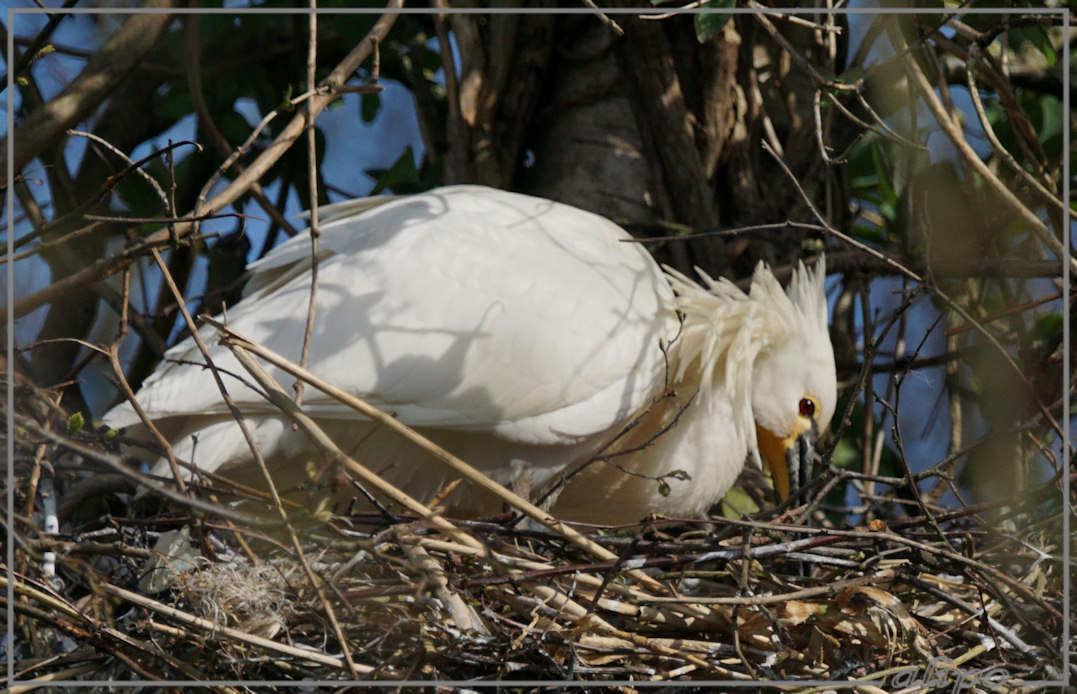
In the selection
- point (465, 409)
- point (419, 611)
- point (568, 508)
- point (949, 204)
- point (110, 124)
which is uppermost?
point (110, 124)

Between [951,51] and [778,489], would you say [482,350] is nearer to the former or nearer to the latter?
[778,489]

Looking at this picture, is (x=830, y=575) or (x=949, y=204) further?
(x=949, y=204)

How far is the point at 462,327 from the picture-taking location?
2.47 m

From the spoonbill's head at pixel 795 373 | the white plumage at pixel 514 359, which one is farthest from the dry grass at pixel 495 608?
the spoonbill's head at pixel 795 373

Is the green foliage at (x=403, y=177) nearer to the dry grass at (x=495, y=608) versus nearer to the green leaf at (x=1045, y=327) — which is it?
→ the dry grass at (x=495, y=608)

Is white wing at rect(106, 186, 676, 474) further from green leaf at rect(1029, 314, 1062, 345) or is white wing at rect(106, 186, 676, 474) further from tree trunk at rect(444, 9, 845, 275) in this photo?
green leaf at rect(1029, 314, 1062, 345)

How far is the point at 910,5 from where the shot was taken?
2768 mm

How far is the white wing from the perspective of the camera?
2416 millimetres

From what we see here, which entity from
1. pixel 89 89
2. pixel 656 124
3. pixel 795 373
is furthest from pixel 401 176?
pixel 795 373

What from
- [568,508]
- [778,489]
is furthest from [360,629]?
[778,489]

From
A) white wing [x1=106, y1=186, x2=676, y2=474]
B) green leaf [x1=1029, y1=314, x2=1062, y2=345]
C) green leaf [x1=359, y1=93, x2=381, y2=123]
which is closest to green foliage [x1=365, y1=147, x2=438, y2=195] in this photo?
green leaf [x1=359, y1=93, x2=381, y2=123]

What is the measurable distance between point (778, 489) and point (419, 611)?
1.35 meters

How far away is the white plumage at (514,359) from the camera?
2.42 m

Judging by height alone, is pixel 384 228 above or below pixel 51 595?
above
